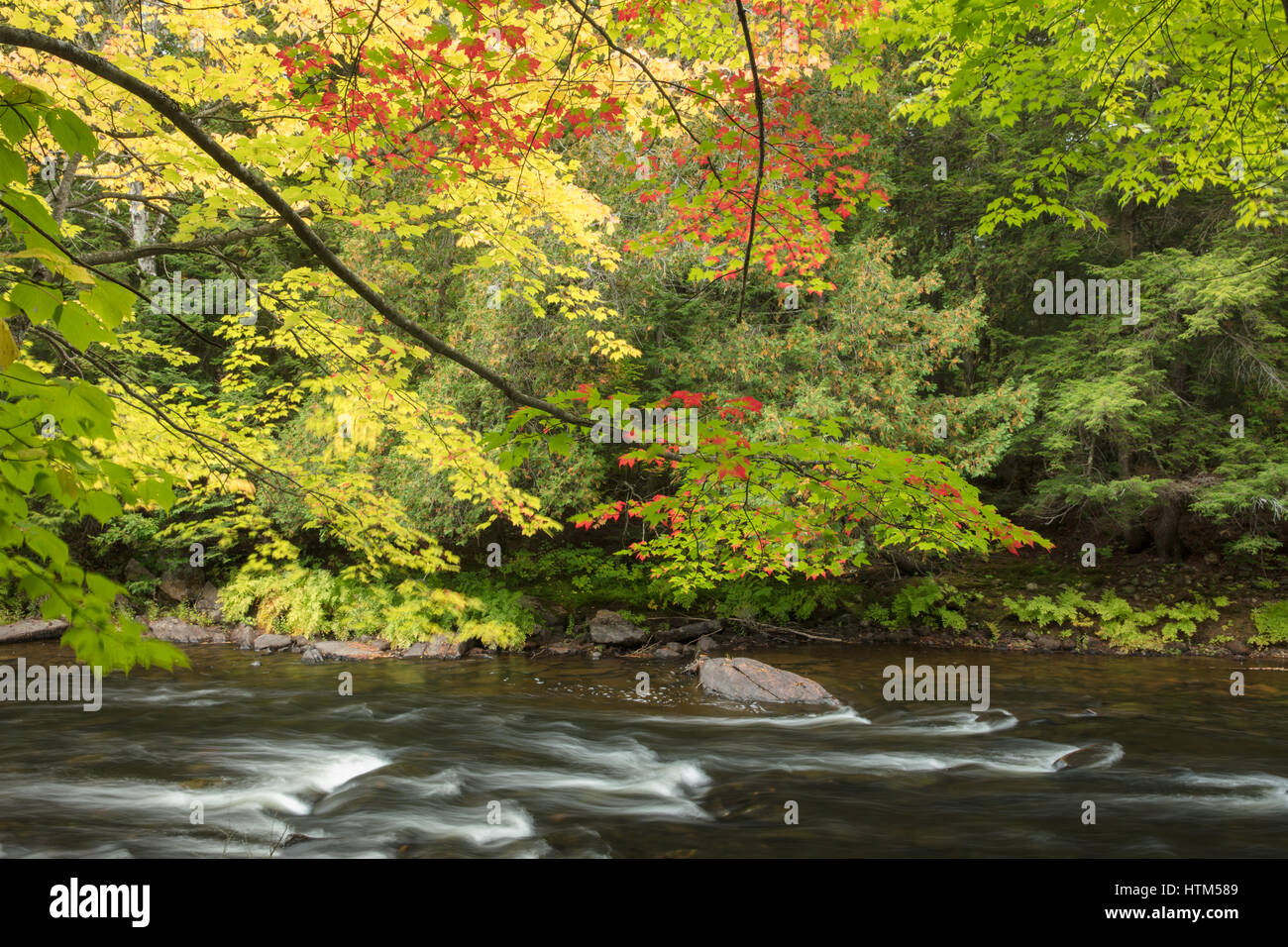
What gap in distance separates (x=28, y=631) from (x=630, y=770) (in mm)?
13071

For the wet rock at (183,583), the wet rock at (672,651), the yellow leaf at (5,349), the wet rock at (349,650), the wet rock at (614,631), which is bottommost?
the wet rock at (672,651)

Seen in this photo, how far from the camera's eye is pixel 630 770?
7727mm

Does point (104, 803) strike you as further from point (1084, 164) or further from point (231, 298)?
point (1084, 164)

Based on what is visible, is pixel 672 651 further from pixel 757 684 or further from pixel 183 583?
pixel 183 583

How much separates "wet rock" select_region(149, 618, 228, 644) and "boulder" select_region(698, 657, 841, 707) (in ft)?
32.4

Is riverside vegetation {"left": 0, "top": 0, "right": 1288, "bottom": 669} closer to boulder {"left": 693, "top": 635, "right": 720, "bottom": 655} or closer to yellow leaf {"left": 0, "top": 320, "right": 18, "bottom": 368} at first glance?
yellow leaf {"left": 0, "top": 320, "right": 18, "bottom": 368}

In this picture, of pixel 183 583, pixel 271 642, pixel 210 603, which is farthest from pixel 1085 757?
pixel 183 583

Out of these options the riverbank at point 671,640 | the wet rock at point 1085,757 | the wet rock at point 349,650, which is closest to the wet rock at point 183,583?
the riverbank at point 671,640

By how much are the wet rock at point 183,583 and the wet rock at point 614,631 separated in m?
9.09

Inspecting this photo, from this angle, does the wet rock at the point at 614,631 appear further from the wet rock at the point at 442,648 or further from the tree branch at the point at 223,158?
the tree branch at the point at 223,158

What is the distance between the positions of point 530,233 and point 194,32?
20.9 feet

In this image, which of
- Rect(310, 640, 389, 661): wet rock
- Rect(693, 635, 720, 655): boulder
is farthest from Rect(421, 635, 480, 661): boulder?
Rect(693, 635, 720, 655): boulder

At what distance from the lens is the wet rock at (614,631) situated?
45.5ft
